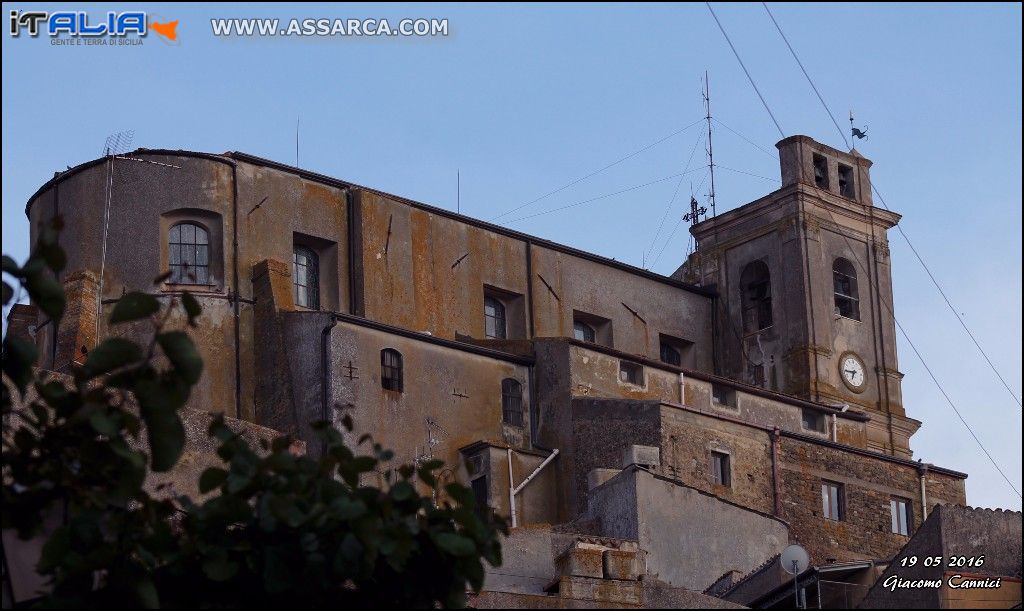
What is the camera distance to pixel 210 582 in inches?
576

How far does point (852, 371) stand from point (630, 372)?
819 cm

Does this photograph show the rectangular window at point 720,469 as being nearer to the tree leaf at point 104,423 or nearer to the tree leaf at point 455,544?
the tree leaf at point 455,544

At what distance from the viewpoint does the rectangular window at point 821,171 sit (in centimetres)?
4962

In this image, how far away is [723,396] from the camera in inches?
1668

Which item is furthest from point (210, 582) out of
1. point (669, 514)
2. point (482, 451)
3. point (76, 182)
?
point (76, 182)

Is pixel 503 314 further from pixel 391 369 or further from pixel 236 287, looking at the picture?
pixel 236 287

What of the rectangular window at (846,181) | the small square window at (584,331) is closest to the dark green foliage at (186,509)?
the small square window at (584,331)

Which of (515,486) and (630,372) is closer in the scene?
(515,486)

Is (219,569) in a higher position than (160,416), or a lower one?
lower

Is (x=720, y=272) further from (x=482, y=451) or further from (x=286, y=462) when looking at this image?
(x=286, y=462)

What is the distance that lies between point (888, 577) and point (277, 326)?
57.4 feet

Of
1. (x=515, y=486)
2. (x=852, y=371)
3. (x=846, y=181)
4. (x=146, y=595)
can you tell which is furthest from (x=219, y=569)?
(x=846, y=181)

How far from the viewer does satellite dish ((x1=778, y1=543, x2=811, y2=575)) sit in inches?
1025

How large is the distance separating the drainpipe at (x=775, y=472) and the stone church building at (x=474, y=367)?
39mm
